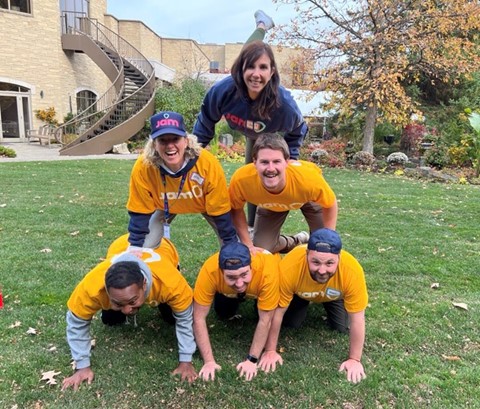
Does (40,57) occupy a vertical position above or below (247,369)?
above

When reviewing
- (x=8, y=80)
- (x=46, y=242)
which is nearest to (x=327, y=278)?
(x=46, y=242)

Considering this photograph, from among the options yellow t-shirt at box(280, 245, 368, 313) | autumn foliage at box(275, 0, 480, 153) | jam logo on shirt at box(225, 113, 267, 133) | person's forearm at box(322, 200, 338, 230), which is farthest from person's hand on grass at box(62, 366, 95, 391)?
autumn foliage at box(275, 0, 480, 153)

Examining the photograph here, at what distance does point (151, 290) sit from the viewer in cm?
290

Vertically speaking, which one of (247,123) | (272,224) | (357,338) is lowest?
(357,338)

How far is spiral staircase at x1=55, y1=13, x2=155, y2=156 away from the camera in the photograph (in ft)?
55.8

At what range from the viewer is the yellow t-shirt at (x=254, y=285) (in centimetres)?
305

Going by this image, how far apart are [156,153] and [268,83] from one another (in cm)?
102

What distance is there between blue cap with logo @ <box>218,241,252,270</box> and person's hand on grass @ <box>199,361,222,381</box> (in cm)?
70

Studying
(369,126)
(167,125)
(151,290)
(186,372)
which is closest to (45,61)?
(369,126)

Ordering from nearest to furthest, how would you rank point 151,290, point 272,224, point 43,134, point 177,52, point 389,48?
point 151,290
point 272,224
point 389,48
point 43,134
point 177,52

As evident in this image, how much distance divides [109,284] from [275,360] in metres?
1.34

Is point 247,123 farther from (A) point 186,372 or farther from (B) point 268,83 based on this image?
(A) point 186,372

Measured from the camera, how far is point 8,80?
18797mm

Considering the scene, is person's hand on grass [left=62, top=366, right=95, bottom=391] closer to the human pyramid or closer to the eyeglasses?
the human pyramid
